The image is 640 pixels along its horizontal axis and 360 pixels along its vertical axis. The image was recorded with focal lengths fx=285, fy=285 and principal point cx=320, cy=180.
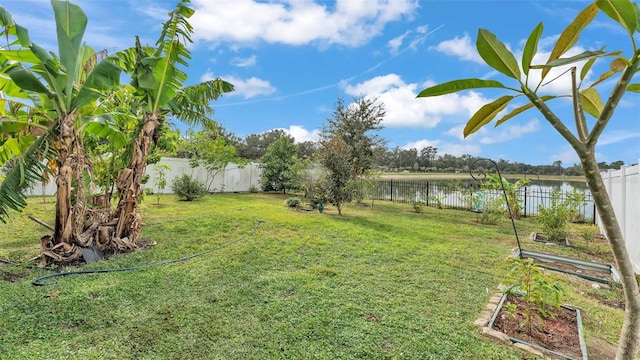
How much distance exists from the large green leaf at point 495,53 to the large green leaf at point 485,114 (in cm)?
17

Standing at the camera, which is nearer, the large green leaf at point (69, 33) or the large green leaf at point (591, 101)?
the large green leaf at point (591, 101)

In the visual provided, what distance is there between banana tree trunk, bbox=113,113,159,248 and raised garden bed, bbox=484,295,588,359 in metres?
5.32

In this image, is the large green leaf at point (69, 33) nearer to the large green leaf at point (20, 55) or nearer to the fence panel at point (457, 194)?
the large green leaf at point (20, 55)

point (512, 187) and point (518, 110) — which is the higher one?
point (518, 110)

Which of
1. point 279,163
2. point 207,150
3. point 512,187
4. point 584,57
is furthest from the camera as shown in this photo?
point 279,163

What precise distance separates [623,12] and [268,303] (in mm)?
3249

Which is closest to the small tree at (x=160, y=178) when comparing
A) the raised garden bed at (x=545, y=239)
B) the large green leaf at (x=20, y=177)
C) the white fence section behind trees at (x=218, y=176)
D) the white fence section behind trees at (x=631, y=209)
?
the white fence section behind trees at (x=218, y=176)

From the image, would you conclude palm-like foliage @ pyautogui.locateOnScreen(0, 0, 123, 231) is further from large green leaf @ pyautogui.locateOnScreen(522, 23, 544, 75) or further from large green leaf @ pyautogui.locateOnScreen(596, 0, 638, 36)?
large green leaf @ pyautogui.locateOnScreen(596, 0, 638, 36)

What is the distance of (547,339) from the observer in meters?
2.49

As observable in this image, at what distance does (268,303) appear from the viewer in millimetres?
3035

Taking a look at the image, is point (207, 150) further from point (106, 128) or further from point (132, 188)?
point (132, 188)

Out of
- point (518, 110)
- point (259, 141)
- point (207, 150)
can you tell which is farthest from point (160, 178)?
point (259, 141)

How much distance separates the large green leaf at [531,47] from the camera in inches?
49.2

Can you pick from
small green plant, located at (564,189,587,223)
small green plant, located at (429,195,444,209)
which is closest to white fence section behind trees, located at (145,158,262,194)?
small green plant, located at (429,195,444,209)
